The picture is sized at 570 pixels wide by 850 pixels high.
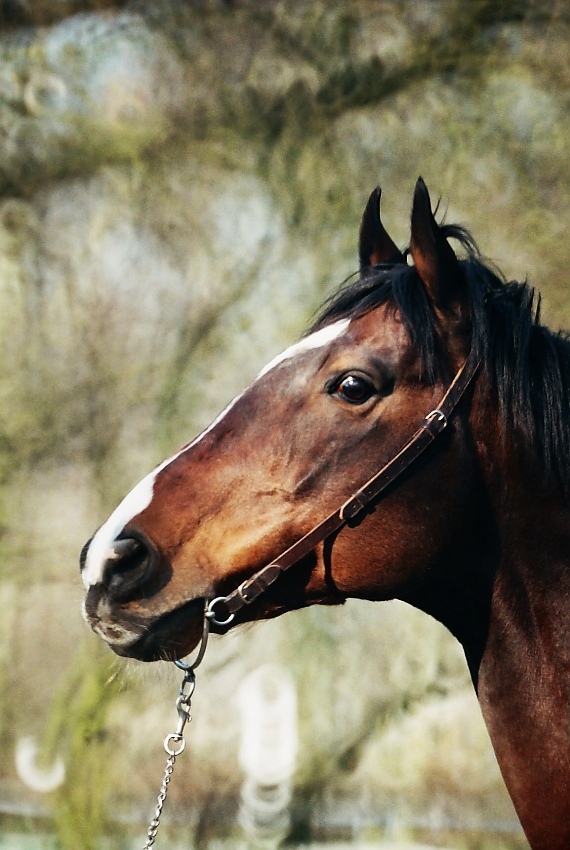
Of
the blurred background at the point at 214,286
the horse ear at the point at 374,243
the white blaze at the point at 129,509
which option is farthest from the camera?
the blurred background at the point at 214,286

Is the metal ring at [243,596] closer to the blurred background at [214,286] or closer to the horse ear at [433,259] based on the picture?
the horse ear at [433,259]

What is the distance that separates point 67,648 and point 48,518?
0.61 meters

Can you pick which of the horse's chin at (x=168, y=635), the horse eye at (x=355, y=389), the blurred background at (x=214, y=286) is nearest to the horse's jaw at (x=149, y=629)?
the horse's chin at (x=168, y=635)

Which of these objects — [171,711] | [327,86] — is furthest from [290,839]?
[327,86]

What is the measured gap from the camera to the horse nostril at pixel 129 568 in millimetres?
1271

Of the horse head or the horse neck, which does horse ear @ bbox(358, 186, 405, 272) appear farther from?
the horse neck

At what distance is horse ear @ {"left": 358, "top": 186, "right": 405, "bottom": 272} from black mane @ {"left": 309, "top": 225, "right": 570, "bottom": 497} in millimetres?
297

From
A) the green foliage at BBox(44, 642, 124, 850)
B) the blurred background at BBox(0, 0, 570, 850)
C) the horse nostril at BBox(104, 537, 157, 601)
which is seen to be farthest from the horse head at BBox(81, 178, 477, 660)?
the green foliage at BBox(44, 642, 124, 850)

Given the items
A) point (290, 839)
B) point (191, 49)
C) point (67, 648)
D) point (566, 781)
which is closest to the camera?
point (566, 781)

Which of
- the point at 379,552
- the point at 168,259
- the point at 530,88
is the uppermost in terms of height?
the point at 530,88

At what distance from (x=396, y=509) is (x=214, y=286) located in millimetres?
3077

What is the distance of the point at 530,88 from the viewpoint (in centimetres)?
414

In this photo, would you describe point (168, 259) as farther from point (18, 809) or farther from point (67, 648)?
point (18, 809)

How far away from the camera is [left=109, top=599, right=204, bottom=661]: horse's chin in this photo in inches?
51.3
